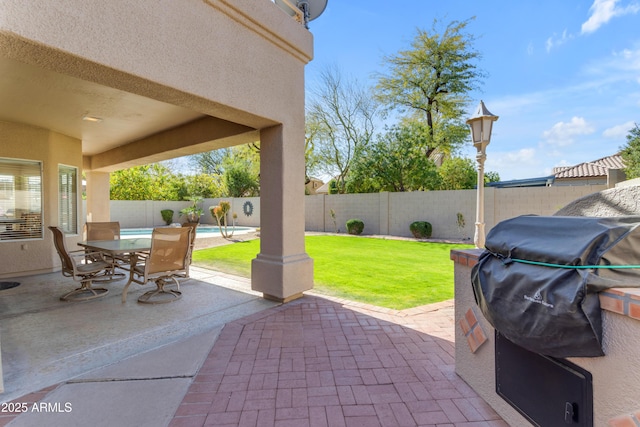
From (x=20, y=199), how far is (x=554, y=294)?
9.25 meters

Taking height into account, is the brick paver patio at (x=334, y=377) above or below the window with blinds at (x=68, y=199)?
below

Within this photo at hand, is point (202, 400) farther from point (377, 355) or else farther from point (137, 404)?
point (377, 355)

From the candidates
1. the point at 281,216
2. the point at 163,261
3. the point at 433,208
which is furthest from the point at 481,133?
the point at 433,208

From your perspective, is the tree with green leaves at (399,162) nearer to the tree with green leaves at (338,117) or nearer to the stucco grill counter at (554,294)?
the tree with green leaves at (338,117)

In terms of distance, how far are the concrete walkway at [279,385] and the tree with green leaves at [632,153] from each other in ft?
49.4

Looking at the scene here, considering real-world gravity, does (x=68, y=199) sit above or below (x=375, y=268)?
above

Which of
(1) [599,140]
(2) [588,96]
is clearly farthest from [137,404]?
(1) [599,140]

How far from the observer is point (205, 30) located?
139 inches

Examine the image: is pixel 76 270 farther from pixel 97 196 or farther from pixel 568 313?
pixel 568 313

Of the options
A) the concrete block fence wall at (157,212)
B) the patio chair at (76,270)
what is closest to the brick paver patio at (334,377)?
the patio chair at (76,270)

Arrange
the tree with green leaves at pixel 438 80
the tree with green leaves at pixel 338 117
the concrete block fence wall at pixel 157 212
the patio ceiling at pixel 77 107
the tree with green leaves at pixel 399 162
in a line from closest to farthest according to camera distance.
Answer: the patio ceiling at pixel 77 107
the tree with green leaves at pixel 399 162
the tree with green leaves at pixel 438 80
the concrete block fence wall at pixel 157 212
the tree with green leaves at pixel 338 117

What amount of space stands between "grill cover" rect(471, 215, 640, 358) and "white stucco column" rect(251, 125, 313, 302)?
3394mm

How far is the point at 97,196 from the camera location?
978 cm

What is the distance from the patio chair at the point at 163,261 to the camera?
15.6ft
